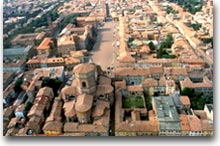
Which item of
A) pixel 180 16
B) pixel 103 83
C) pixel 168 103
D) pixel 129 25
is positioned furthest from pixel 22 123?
pixel 180 16

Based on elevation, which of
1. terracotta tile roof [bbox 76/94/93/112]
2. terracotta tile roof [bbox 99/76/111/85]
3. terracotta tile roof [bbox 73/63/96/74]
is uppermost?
terracotta tile roof [bbox 73/63/96/74]

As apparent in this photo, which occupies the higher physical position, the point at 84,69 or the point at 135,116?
the point at 84,69

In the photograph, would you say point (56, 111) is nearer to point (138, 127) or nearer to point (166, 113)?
point (138, 127)

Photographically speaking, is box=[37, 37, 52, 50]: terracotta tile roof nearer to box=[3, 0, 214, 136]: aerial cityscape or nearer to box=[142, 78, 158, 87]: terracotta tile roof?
box=[3, 0, 214, 136]: aerial cityscape

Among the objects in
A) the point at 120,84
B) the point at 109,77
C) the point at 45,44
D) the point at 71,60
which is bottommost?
the point at 120,84

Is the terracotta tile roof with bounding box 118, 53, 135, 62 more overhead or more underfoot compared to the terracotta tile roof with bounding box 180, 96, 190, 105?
more overhead

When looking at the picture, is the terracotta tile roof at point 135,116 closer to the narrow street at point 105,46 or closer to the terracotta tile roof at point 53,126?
the terracotta tile roof at point 53,126

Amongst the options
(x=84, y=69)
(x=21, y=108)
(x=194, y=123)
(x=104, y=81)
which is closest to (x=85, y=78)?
(x=84, y=69)

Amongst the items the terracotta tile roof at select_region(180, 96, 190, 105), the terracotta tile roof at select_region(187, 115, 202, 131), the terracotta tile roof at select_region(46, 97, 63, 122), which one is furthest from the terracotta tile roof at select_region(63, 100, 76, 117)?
the terracotta tile roof at select_region(180, 96, 190, 105)
